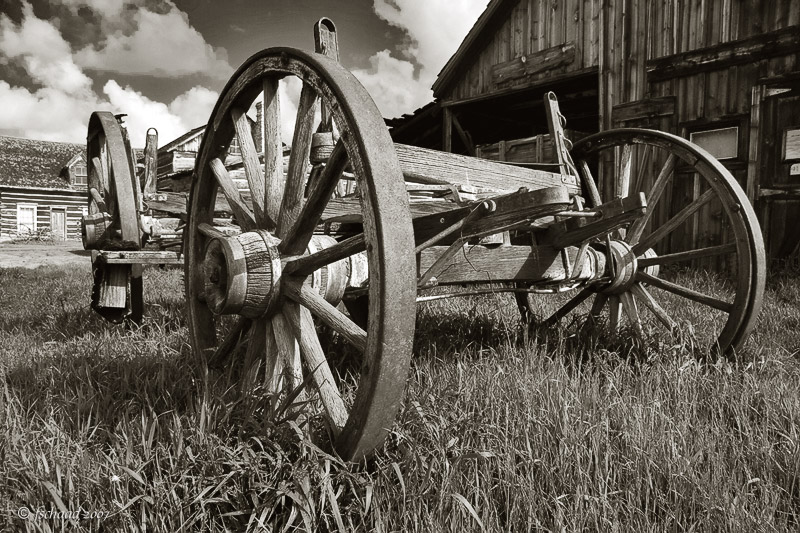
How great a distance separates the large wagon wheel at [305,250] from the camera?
1.35 meters

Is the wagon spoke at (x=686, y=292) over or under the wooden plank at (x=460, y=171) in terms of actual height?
under

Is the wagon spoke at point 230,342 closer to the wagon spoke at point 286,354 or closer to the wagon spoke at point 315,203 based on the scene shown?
the wagon spoke at point 286,354

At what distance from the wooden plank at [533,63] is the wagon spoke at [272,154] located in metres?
7.26

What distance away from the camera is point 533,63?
871 centimetres

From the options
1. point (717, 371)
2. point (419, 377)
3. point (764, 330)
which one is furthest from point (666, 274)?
point (419, 377)

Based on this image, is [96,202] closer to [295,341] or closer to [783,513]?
[295,341]

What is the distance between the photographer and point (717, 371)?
235 cm

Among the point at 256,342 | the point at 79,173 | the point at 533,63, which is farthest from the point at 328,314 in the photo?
the point at 79,173

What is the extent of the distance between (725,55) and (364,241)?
696 centimetres

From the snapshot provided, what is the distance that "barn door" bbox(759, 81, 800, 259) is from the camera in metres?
6.09

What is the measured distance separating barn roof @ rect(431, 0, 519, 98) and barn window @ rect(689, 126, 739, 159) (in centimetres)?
373

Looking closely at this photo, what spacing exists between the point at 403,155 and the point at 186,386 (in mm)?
1260

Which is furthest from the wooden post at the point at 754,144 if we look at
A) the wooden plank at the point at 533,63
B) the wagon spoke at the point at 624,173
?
the wagon spoke at the point at 624,173

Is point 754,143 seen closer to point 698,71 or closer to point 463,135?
point 698,71
